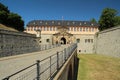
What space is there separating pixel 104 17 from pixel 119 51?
1188 inches

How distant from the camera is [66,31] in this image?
70.7 meters

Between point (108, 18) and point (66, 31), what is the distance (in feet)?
55.1

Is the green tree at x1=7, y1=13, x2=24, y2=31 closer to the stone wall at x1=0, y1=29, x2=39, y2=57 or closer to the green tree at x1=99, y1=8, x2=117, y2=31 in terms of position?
the green tree at x1=99, y1=8, x2=117, y2=31

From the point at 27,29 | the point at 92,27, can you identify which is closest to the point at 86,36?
the point at 92,27

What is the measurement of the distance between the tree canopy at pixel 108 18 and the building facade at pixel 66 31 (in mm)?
5928

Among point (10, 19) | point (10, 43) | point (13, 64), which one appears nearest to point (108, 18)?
point (10, 19)

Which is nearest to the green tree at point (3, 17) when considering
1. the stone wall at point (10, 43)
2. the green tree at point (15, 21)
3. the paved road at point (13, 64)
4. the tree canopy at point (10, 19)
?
the tree canopy at point (10, 19)

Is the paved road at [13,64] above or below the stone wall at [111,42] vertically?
below

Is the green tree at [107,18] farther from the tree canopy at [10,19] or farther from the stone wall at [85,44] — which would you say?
the tree canopy at [10,19]

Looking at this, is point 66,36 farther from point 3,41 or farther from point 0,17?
point 3,41

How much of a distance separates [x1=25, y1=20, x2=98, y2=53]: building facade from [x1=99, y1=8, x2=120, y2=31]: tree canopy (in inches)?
233

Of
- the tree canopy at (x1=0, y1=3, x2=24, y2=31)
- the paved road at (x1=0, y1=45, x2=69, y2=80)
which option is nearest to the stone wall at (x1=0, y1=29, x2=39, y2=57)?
the paved road at (x1=0, y1=45, x2=69, y2=80)

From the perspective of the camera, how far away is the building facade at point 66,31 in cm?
6600

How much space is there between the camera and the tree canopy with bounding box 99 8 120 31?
64650mm
